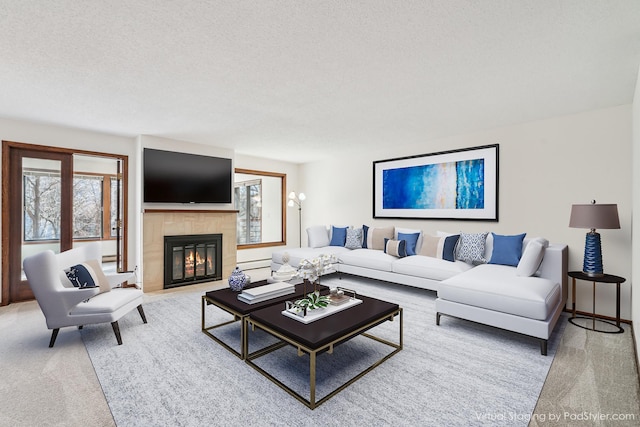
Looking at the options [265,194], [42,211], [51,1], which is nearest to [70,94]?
[51,1]

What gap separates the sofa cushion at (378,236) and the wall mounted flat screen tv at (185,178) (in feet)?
9.17

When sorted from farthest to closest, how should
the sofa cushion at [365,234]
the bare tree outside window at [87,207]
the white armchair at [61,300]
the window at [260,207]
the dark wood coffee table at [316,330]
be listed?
the window at [260,207]
the bare tree outside window at [87,207]
the sofa cushion at [365,234]
the white armchair at [61,300]
the dark wood coffee table at [316,330]

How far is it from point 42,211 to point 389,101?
5.00m

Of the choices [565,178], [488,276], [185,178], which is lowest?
[488,276]

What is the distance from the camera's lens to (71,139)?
4.39 meters

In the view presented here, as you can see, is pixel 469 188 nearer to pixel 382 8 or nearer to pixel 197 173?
pixel 382 8

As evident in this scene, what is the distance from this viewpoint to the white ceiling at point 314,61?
1.83m

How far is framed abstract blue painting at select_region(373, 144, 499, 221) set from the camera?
4469 mm

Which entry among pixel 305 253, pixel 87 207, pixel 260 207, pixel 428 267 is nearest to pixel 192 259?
pixel 305 253

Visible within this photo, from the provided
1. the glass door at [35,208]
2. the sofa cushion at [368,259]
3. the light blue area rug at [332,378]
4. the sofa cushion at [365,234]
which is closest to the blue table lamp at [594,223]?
the light blue area rug at [332,378]

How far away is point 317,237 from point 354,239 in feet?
2.58

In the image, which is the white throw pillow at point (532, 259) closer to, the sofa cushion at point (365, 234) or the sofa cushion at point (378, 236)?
the sofa cushion at point (378, 236)

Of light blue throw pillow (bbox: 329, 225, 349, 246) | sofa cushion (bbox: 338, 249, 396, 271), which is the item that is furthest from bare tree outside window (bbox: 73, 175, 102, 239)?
sofa cushion (bbox: 338, 249, 396, 271)

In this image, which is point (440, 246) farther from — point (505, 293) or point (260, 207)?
point (260, 207)
